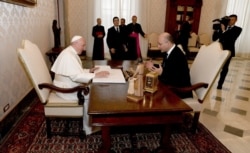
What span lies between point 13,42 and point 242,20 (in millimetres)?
7685

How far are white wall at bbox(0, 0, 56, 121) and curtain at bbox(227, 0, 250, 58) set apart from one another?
22.1 ft

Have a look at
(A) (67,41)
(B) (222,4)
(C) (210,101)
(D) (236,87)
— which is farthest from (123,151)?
(B) (222,4)

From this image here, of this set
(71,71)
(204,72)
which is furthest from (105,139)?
(204,72)

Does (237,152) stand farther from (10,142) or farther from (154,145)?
(10,142)

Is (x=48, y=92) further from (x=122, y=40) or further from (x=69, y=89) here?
(x=122, y=40)

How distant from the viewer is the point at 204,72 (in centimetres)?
230

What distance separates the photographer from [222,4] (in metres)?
7.20

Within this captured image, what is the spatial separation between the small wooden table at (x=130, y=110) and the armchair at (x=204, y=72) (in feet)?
1.81

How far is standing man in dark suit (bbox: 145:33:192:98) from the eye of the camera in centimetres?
221

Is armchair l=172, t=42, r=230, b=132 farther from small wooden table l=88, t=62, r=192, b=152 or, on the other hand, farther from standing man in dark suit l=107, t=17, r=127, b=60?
standing man in dark suit l=107, t=17, r=127, b=60

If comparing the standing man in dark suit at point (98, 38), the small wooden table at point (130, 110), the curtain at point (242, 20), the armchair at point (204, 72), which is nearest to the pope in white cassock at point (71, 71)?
the small wooden table at point (130, 110)

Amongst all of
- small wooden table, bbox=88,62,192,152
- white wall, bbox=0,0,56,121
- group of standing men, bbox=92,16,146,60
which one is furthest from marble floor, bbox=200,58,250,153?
white wall, bbox=0,0,56,121

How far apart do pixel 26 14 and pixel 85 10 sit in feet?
11.8

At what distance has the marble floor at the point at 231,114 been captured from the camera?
94.8 inches
